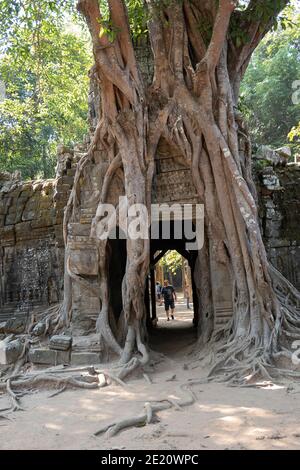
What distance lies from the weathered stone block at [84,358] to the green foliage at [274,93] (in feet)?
34.3

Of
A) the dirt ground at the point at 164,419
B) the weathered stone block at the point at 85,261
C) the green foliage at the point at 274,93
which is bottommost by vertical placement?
the dirt ground at the point at 164,419

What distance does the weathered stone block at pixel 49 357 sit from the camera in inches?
197

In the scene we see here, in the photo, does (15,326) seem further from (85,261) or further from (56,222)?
(85,261)

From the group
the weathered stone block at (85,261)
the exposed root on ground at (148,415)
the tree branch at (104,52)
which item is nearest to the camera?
the exposed root on ground at (148,415)

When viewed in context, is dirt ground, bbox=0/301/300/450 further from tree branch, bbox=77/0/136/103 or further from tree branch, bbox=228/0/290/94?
tree branch, bbox=228/0/290/94

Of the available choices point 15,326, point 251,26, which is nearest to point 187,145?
point 251,26

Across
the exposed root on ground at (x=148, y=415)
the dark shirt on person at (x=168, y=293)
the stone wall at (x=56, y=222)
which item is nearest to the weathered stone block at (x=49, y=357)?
the stone wall at (x=56, y=222)

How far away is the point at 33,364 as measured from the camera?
5.08m

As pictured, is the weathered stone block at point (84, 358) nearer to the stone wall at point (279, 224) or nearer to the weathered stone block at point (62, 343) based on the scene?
the weathered stone block at point (62, 343)

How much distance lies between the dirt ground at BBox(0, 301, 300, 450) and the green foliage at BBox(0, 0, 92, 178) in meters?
4.74

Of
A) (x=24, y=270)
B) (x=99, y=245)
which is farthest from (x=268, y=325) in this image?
(x=24, y=270)

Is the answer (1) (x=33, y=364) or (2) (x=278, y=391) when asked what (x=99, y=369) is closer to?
(1) (x=33, y=364)

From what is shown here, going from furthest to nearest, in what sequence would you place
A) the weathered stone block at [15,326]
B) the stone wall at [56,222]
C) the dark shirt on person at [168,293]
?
1. the dark shirt on person at [168,293]
2. the weathered stone block at [15,326]
3. the stone wall at [56,222]

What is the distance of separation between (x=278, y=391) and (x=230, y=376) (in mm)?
608
